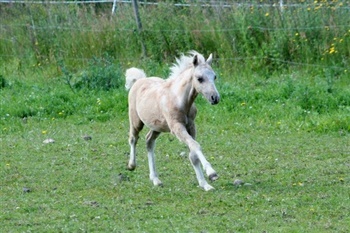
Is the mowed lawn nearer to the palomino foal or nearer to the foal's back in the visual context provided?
the palomino foal

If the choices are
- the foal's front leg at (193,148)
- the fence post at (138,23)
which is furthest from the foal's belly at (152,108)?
the fence post at (138,23)

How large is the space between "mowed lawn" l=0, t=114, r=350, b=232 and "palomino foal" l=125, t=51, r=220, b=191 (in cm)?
29

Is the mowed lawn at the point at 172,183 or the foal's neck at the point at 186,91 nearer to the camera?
the mowed lawn at the point at 172,183

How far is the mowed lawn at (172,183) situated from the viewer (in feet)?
25.9

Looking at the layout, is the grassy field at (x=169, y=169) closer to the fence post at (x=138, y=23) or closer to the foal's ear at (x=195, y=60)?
the foal's ear at (x=195, y=60)

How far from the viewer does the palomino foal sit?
9203mm

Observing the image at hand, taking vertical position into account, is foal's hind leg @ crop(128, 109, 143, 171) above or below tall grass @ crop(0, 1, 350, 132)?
above

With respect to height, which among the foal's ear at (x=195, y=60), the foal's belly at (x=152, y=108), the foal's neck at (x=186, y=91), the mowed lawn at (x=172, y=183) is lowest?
the mowed lawn at (x=172, y=183)

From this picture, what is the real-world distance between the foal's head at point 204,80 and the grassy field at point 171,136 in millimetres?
964

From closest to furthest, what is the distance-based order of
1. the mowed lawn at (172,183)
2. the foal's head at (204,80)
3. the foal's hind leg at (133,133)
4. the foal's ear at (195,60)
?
the mowed lawn at (172,183)
the foal's head at (204,80)
the foal's ear at (195,60)
the foal's hind leg at (133,133)

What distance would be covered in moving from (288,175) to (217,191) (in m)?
1.11

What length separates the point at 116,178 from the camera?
10.1 m

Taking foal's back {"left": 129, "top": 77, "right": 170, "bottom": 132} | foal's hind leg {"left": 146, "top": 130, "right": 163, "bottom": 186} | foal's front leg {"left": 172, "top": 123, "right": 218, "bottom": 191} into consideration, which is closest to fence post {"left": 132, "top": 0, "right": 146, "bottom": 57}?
foal's back {"left": 129, "top": 77, "right": 170, "bottom": 132}

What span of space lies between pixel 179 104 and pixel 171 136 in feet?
10.9
